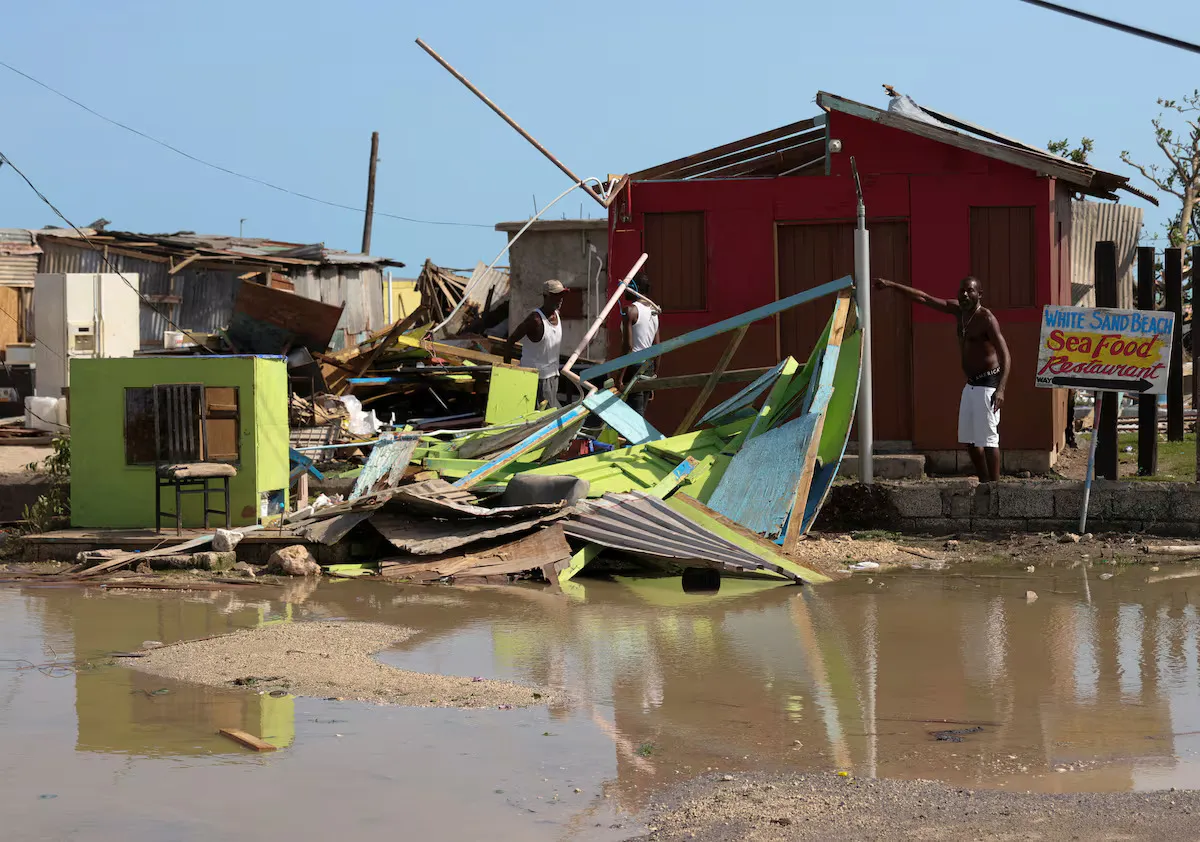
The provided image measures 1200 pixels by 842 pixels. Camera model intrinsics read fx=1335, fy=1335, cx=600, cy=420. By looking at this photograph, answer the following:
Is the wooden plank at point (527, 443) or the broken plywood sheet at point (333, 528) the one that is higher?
the wooden plank at point (527, 443)

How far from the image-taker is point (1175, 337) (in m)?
13.6

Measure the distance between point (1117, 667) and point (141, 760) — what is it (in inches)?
178

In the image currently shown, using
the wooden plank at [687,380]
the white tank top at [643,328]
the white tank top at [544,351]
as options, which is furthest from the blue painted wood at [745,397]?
the white tank top at [544,351]

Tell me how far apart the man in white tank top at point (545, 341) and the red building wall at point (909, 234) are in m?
0.82

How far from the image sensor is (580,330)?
23656mm

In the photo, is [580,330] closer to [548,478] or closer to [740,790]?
[548,478]

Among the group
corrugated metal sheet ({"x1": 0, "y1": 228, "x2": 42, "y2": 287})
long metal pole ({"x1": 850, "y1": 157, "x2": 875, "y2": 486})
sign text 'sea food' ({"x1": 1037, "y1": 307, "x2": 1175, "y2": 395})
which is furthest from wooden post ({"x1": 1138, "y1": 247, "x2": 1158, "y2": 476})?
corrugated metal sheet ({"x1": 0, "y1": 228, "x2": 42, "y2": 287})

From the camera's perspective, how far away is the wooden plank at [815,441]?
9797 mm

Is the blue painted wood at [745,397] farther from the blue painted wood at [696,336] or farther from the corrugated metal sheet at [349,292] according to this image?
the corrugated metal sheet at [349,292]

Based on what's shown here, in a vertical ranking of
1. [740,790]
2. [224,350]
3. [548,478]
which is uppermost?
[224,350]

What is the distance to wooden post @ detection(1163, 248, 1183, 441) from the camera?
43.1 ft

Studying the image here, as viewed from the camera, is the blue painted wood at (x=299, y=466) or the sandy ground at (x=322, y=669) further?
the blue painted wood at (x=299, y=466)

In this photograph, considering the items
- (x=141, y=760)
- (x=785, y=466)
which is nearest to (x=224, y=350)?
(x=785, y=466)

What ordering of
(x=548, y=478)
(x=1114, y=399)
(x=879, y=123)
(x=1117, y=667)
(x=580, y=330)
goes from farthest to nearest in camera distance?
(x=580, y=330) → (x=879, y=123) → (x=1114, y=399) → (x=548, y=478) → (x=1117, y=667)
